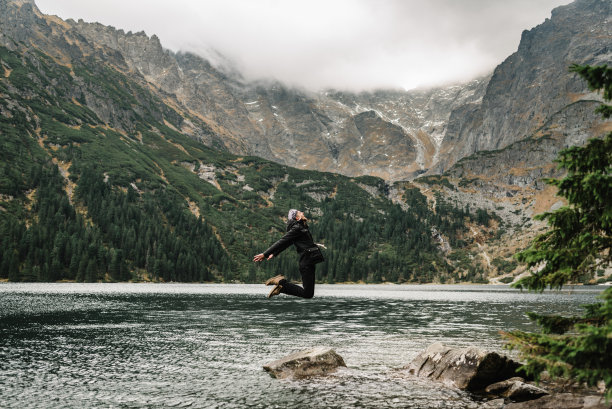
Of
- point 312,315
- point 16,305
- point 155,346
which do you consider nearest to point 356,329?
point 312,315

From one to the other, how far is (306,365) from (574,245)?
19.4 m

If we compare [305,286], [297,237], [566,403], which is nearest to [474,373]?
[566,403]

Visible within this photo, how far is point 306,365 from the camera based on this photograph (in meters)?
27.7

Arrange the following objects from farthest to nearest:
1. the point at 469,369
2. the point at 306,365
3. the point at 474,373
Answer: the point at 306,365
the point at 469,369
the point at 474,373

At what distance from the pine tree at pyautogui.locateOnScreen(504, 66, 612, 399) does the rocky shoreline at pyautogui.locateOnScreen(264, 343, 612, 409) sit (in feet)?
22.1

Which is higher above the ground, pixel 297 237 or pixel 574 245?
pixel 297 237

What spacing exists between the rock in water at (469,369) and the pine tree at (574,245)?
13677 mm

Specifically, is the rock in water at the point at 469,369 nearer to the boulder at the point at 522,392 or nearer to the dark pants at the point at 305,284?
the boulder at the point at 522,392

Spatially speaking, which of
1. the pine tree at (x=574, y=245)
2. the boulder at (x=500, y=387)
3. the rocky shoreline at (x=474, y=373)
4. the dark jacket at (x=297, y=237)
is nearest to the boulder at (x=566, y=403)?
the rocky shoreline at (x=474, y=373)

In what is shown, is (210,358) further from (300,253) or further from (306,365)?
(300,253)

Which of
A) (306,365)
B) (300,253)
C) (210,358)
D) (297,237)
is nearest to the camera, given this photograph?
(300,253)

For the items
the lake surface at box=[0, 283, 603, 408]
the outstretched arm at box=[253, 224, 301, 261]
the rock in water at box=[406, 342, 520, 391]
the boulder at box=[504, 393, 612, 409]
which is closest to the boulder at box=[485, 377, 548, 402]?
the rock in water at box=[406, 342, 520, 391]

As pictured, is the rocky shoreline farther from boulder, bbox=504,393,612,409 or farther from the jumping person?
the jumping person

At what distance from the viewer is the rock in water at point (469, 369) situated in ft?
80.4
